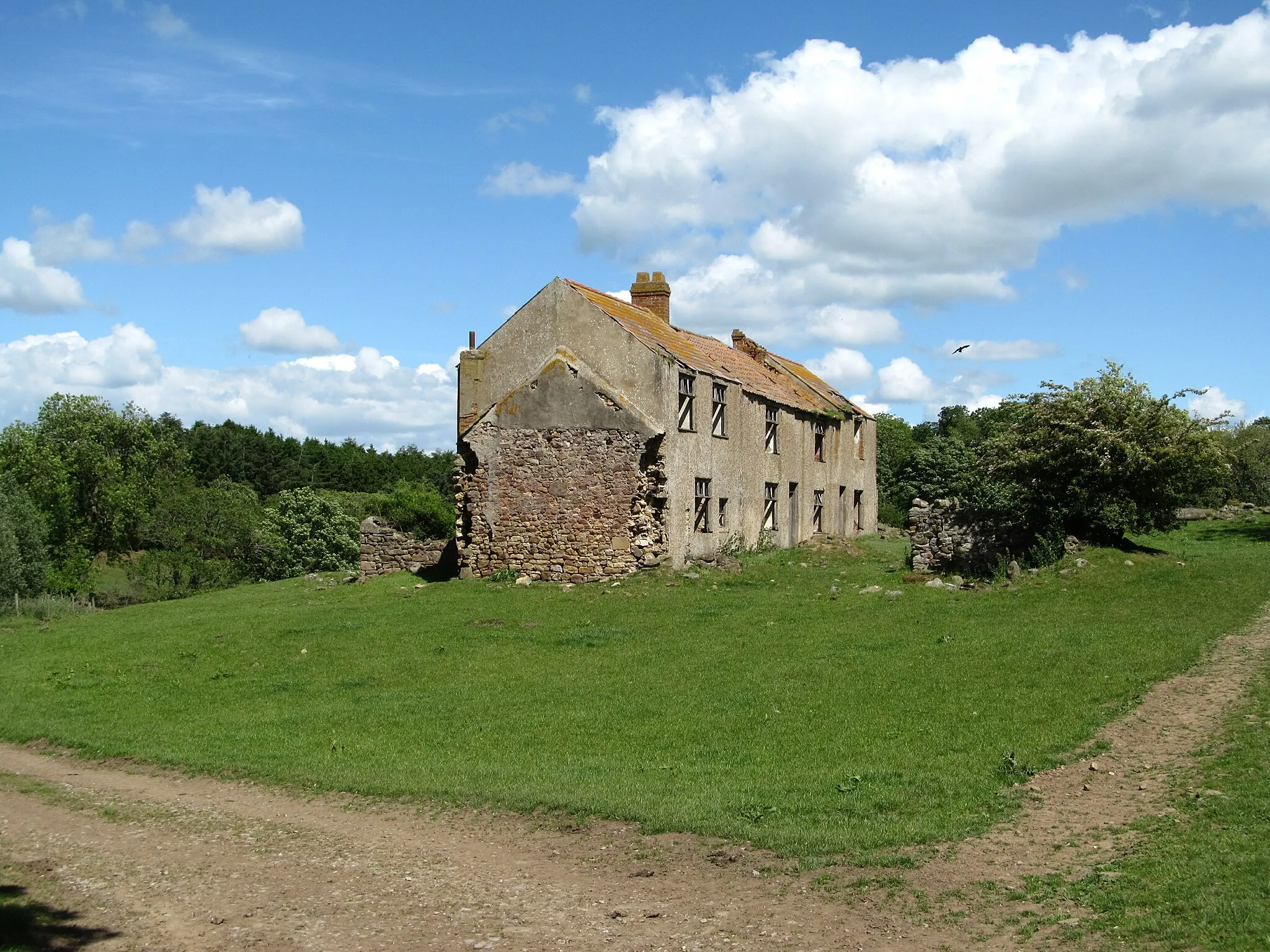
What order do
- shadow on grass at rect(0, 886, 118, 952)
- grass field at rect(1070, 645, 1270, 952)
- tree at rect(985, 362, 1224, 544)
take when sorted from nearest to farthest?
grass field at rect(1070, 645, 1270, 952)
shadow on grass at rect(0, 886, 118, 952)
tree at rect(985, 362, 1224, 544)

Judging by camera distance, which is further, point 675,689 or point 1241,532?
point 1241,532

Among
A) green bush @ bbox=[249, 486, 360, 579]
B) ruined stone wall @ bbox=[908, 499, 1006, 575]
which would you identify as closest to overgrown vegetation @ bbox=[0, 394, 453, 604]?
green bush @ bbox=[249, 486, 360, 579]

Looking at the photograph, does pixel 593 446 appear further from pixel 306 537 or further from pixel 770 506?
pixel 306 537

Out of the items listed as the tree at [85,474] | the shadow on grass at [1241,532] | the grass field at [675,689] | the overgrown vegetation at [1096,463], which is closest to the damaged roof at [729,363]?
the grass field at [675,689]

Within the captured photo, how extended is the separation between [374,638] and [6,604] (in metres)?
21.9

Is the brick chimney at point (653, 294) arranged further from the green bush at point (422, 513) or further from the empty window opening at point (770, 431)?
the green bush at point (422, 513)

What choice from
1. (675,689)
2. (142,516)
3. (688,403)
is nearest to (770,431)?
(688,403)

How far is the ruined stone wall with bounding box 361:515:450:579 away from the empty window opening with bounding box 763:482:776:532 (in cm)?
1065

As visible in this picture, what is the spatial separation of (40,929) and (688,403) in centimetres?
2500

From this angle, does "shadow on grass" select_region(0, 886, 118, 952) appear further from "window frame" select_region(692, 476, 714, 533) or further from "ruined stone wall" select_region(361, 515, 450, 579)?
"ruined stone wall" select_region(361, 515, 450, 579)

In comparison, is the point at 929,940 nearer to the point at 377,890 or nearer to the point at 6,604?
the point at 377,890

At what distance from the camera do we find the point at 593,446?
31.2 m

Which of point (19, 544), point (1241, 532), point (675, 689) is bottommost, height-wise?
point (675, 689)

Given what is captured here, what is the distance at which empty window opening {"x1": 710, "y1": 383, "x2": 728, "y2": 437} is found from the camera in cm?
3356
